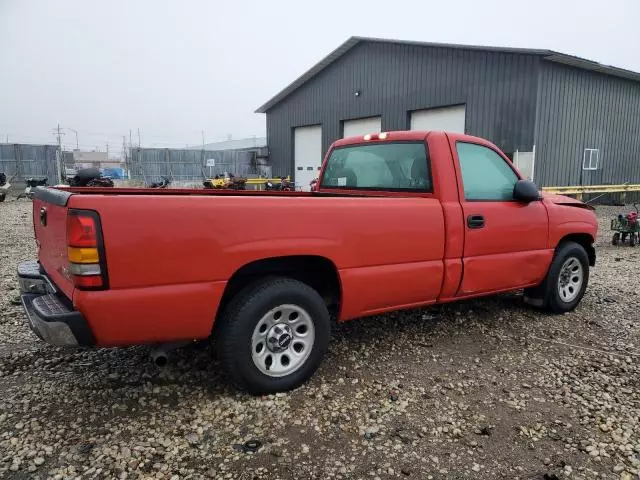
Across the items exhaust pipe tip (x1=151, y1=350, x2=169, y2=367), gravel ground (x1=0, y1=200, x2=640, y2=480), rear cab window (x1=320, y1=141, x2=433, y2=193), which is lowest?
gravel ground (x1=0, y1=200, x2=640, y2=480)

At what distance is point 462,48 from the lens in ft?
54.7

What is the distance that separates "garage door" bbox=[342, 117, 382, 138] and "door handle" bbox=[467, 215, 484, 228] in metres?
16.9

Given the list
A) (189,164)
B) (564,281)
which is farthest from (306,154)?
(564,281)

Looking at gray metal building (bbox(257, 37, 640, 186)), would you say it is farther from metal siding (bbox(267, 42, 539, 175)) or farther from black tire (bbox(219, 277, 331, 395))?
black tire (bbox(219, 277, 331, 395))

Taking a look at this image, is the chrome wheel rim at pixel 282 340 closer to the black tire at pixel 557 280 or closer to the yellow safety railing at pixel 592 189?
the black tire at pixel 557 280

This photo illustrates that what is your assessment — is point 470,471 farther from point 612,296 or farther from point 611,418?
point 612,296

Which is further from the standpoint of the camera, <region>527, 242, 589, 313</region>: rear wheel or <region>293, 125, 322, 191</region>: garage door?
<region>293, 125, 322, 191</region>: garage door

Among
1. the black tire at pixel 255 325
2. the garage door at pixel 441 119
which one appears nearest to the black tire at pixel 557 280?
the black tire at pixel 255 325

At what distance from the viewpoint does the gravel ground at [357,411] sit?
8.46 feet

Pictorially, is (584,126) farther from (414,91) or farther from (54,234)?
(54,234)

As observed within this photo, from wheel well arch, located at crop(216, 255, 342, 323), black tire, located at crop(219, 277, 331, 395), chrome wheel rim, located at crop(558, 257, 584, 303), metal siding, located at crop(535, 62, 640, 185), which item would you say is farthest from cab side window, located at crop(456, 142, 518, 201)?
metal siding, located at crop(535, 62, 640, 185)

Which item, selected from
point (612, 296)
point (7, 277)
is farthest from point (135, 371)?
point (612, 296)

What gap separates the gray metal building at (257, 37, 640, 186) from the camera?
15453 mm

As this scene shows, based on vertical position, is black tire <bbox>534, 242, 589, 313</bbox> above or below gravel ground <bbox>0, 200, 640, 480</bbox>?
above
